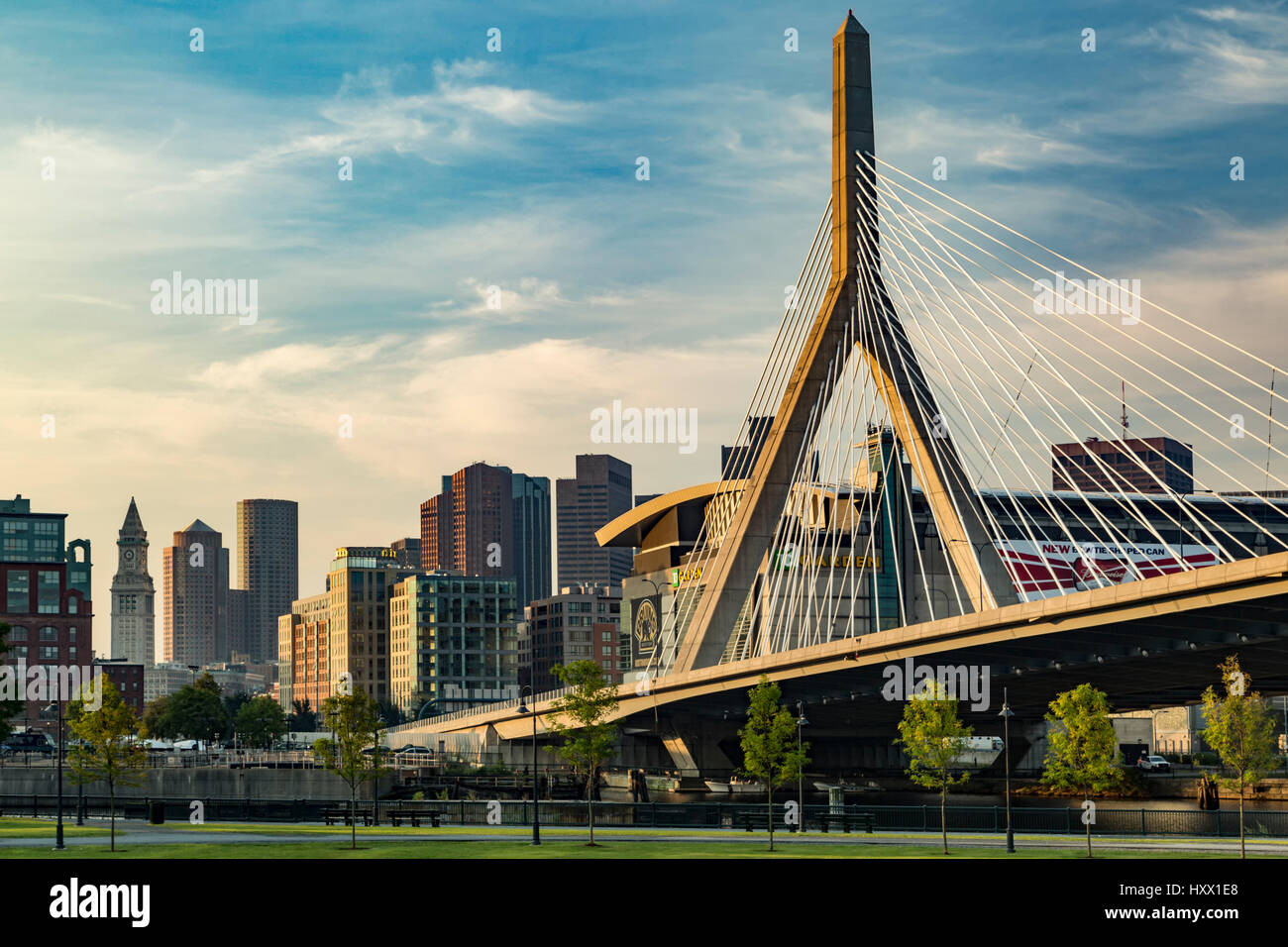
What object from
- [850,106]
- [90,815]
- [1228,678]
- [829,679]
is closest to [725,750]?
[829,679]

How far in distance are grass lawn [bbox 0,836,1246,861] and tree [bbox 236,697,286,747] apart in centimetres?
12185

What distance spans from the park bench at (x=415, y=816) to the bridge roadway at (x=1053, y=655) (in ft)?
A: 51.7

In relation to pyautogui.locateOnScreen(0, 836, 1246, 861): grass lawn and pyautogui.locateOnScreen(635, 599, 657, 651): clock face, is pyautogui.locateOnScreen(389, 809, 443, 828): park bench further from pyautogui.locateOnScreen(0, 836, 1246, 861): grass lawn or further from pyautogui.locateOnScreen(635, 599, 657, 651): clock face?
pyautogui.locateOnScreen(635, 599, 657, 651): clock face

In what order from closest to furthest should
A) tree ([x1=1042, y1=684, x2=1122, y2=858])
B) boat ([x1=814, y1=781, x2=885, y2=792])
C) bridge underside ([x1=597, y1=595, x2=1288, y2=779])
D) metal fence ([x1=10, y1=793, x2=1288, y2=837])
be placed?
bridge underside ([x1=597, y1=595, x2=1288, y2=779]) → tree ([x1=1042, y1=684, x2=1122, y2=858]) → metal fence ([x1=10, y1=793, x2=1288, y2=837]) → boat ([x1=814, y1=781, x2=885, y2=792])

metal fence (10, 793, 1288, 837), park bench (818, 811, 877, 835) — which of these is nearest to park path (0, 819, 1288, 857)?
park bench (818, 811, 877, 835)

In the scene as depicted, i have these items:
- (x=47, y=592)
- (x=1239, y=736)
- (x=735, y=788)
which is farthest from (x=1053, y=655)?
(x=47, y=592)

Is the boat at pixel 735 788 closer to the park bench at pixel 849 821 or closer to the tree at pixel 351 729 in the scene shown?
the park bench at pixel 849 821

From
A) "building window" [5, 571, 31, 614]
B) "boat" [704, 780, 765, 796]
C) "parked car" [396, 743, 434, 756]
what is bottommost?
"boat" [704, 780, 765, 796]

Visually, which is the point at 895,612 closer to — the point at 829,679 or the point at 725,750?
the point at 725,750

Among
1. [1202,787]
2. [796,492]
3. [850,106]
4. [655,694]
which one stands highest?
[850,106]

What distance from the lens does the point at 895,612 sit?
5236 inches

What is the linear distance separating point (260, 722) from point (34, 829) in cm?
11749

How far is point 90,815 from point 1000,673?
48.4 metres

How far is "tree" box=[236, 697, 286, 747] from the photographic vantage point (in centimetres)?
16538
